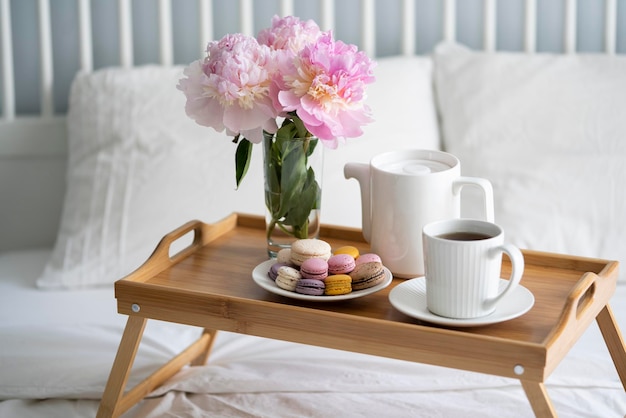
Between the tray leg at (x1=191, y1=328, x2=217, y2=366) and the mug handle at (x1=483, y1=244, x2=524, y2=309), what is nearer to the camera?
the mug handle at (x1=483, y1=244, x2=524, y2=309)

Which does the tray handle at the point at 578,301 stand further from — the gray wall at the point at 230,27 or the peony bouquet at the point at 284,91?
Result: the gray wall at the point at 230,27

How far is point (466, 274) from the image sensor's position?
1.08 meters

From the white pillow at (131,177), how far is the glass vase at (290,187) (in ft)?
1.69

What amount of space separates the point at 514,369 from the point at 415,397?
0.44m

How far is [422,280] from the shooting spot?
47.7 inches

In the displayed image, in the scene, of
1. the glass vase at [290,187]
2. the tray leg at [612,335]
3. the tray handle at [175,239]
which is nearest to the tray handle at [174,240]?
the tray handle at [175,239]

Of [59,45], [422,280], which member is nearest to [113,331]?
[422,280]

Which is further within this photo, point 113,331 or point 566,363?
point 113,331

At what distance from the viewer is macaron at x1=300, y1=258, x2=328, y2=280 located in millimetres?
1179

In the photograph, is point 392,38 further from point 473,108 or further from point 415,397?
point 415,397

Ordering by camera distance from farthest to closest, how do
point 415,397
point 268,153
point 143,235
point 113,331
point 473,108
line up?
point 473,108 → point 143,235 → point 113,331 → point 415,397 → point 268,153

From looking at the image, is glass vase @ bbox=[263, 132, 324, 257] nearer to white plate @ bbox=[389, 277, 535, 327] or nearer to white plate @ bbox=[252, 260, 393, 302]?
white plate @ bbox=[252, 260, 393, 302]

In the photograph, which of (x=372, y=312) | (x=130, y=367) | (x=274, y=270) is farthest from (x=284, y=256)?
(x=130, y=367)

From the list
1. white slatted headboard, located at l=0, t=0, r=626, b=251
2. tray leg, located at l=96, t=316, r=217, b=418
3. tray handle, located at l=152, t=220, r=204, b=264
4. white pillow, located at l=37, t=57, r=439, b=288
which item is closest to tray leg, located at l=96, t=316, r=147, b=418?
tray leg, located at l=96, t=316, r=217, b=418
